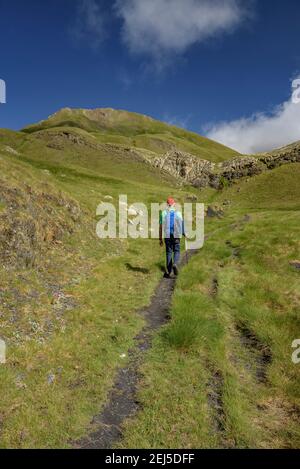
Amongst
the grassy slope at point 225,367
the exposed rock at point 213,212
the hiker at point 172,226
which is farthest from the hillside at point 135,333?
the exposed rock at point 213,212

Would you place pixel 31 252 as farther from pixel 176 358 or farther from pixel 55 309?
pixel 176 358

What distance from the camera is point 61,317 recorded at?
447 inches

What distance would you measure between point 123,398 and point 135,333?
320 centimetres

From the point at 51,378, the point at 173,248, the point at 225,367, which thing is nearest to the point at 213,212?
the point at 173,248

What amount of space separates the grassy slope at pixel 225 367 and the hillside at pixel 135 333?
3 centimetres

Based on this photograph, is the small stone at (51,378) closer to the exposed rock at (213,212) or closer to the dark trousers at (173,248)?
the dark trousers at (173,248)

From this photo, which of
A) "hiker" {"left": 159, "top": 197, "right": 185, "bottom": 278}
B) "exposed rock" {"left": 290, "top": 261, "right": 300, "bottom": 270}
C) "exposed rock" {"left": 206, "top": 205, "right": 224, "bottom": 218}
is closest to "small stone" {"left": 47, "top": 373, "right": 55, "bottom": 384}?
"hiker" {"left": 159, "top": 197, "right": 185, "bottom": 278}

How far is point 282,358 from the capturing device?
356 inches

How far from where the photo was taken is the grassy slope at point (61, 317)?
6980mm

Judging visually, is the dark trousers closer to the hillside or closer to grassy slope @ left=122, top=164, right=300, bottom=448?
grassy slope @ left=122, top=164, right=300, bottom=448

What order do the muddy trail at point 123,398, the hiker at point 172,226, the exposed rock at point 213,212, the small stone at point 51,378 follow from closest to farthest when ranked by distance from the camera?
the muddy trail at point 123,398
the small stone at point 51,378
the hiker at point 172,226
the exposed rock at point 213,212

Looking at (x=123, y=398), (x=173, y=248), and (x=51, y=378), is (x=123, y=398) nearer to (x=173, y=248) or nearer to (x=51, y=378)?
(x=51, y=378)

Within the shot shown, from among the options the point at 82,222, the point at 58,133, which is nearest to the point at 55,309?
the point at 82,222

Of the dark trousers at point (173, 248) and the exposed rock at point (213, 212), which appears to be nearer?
the dark trousers at point (173, 248)
